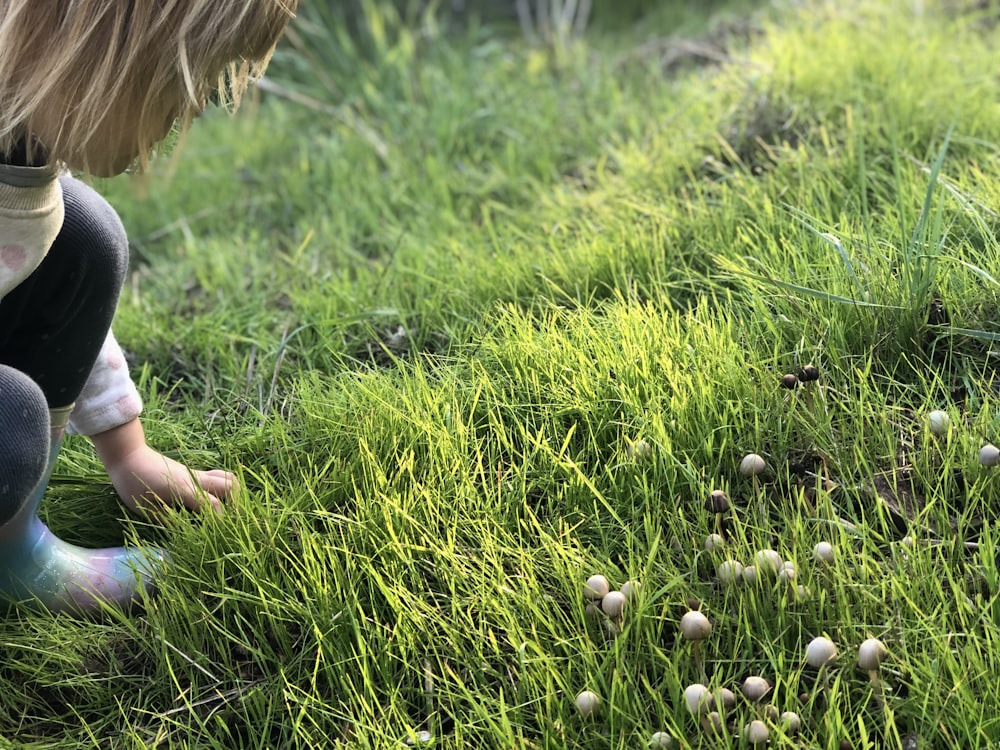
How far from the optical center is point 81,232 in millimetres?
1771

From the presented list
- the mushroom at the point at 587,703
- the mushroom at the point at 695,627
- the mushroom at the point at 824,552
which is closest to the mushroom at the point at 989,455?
the mushroom at the point at 824,552

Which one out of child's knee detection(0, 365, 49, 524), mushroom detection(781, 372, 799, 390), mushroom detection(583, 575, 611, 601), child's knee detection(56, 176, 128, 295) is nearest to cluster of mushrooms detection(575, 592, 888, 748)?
mushroom detection(583, 575, 611, 601)

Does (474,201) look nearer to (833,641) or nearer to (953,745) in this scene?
(833,641)

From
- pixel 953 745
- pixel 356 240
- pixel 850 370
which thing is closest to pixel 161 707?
pixel 953 745

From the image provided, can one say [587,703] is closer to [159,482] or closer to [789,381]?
[789,381]

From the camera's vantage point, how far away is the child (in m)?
1.37

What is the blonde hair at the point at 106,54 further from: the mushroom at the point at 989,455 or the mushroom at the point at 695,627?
the mushroom at the point at 989,455

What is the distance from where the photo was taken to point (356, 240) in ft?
9.92

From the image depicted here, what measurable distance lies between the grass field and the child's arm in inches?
2.5

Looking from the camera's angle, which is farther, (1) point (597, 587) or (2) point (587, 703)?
(1) point (597, 587)

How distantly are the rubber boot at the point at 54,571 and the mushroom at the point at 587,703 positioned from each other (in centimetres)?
76

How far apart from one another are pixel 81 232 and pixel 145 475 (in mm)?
454

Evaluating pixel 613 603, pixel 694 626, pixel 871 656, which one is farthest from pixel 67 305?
pixel 871 656

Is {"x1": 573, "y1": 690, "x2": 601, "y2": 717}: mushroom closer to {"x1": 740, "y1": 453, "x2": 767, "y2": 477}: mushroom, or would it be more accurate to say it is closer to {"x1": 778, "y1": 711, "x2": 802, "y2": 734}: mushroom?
{"x1": 778, "y1": 711, "x2": 802, "y2": 734}: mushroom
